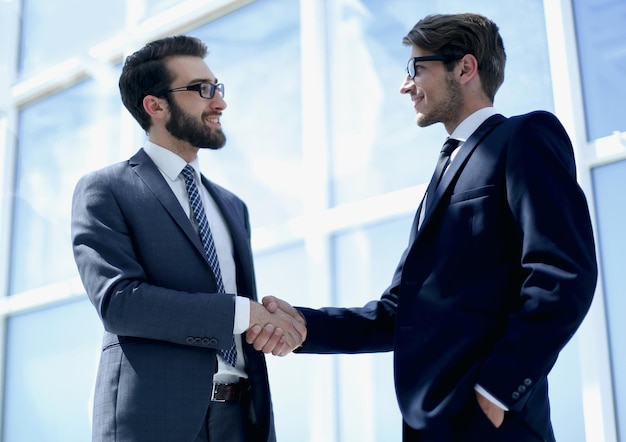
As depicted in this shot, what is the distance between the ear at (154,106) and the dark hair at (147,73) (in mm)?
17

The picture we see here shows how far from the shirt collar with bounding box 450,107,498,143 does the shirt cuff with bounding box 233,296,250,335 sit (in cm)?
77

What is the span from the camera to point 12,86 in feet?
20.1

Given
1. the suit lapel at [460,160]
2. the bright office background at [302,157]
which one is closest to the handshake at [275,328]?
the suit lapel at [460,160]

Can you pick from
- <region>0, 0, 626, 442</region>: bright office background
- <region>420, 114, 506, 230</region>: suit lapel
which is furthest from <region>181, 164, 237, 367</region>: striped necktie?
<region>0, 0, 626, 442</region>: bright office background

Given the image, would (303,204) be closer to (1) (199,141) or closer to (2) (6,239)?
(1) (199,141)

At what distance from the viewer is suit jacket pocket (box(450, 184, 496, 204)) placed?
7.23ft

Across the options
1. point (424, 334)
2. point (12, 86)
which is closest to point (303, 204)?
point (424, 334)

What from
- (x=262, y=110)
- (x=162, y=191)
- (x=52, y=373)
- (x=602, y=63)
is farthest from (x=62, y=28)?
(x=602, y=63)

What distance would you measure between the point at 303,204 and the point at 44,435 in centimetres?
232

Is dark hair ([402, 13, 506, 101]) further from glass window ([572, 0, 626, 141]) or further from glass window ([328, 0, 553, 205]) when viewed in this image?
glass window ([328, 0, 553, 205])

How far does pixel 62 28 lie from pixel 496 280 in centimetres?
461

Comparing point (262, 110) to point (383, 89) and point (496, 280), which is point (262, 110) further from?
point (496, 280)

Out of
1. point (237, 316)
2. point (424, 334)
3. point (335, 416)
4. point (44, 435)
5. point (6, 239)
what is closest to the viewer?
point (424, 334)

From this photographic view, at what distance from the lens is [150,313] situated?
2.43 metres
